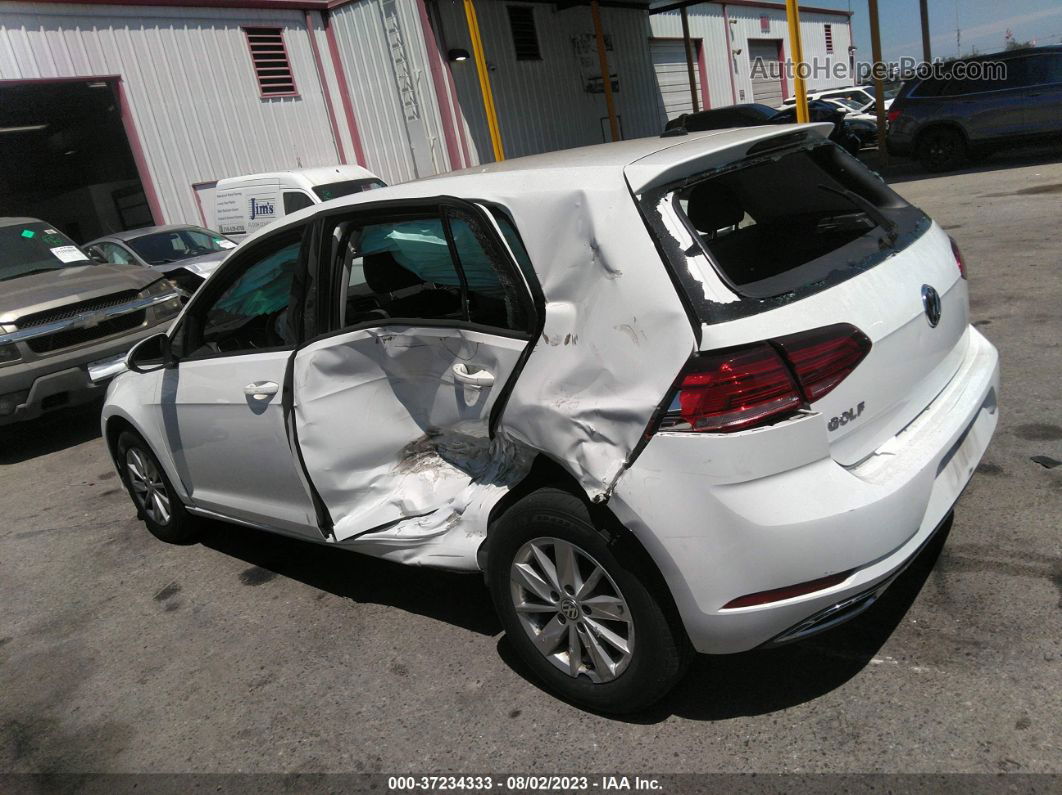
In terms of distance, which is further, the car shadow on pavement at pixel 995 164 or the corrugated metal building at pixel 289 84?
the corrugated metal building at pixel 289 84

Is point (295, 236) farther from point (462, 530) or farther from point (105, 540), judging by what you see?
point (105, 540)

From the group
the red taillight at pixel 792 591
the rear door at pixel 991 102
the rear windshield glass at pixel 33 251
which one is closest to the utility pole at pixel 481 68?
the rear door at pixel 991 102

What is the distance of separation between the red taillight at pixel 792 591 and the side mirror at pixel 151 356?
116 inches

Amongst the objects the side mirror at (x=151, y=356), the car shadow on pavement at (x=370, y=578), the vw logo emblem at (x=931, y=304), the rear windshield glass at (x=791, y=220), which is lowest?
the car shadow on pavement at (x=370, y=578)

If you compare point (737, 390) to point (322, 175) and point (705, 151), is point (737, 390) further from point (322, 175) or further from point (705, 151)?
point (322, 175)

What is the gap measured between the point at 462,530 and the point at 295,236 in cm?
139

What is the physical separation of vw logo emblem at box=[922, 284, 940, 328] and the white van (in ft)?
35.6

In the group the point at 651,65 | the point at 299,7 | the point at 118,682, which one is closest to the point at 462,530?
the point at 118,682

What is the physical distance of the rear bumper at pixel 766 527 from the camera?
7.23 ft

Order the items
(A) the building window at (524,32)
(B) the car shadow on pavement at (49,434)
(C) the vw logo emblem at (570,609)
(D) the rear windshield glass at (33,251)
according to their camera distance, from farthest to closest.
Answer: (A) the building window at (524,32), (D) the rear windshield glass at (33,251), (B) the car shadow on pavement at (49,434), (C) the vw logo emblem at (570,609)

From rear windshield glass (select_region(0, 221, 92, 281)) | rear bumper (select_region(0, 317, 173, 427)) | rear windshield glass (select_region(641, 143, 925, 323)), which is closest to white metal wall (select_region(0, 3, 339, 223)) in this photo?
rear windshield glass (select_region(0, 221, 92, 281))

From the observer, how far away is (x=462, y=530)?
297 centimetres

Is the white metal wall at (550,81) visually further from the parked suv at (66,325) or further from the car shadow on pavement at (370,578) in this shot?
the car shadow on pavement at (370,578)

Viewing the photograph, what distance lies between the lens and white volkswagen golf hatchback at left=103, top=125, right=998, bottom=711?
7.35 feet
